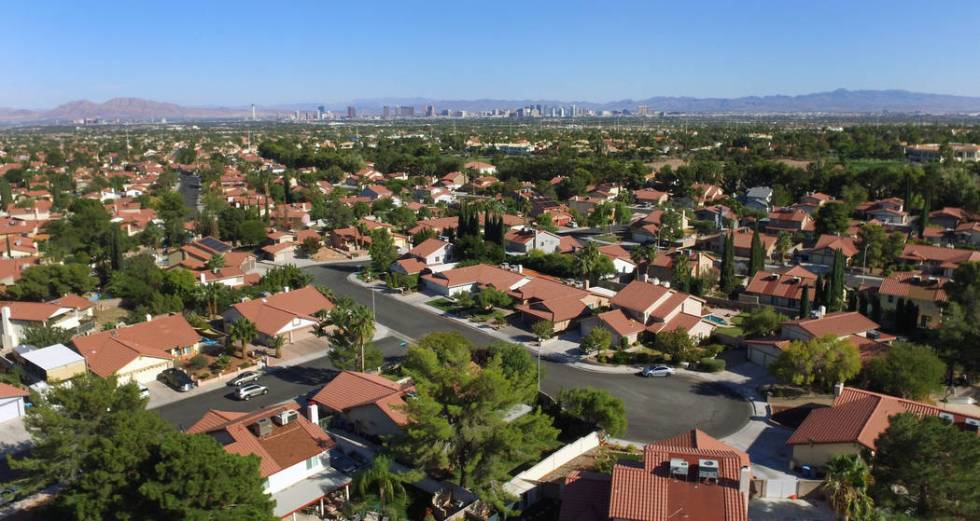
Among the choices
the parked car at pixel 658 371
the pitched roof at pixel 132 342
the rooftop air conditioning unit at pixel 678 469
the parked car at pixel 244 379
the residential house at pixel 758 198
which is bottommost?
the parked car at pixel 244 379

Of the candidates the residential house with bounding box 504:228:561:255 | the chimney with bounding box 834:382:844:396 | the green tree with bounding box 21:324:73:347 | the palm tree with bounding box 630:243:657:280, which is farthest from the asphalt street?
the residential house with bounding box 504:228:561:255

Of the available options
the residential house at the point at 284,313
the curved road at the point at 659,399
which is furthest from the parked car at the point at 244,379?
the curved road at the point at 659,399

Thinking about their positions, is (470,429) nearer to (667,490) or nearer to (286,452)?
(667,490)

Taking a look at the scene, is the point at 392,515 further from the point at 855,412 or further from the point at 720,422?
the point at 855,412

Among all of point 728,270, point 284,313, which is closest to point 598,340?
point 728,270

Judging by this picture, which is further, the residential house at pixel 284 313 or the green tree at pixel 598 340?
the residential house at pixel 284 313

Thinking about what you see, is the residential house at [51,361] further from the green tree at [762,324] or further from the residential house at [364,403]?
the green tree at [762,324]

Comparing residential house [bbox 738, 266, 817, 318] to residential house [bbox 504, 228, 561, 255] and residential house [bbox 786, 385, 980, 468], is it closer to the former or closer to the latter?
residential house [bbox 504, 228, 561, 255]
